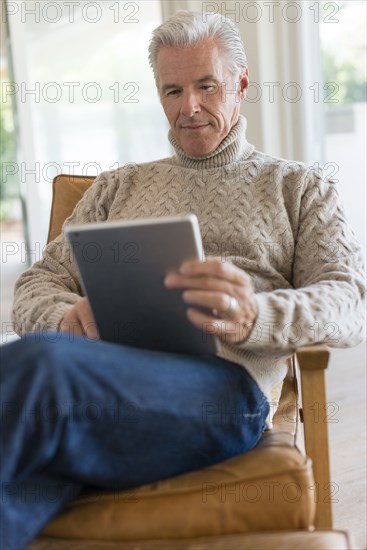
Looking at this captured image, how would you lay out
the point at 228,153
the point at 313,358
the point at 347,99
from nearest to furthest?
the point at 313,358 < the point at 228,153 < the point at 347,99

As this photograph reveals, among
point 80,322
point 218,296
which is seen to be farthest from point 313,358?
point 80,322

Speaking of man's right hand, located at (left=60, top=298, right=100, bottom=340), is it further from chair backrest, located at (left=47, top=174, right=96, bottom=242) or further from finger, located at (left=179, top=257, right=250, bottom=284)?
chair backrest, located at (left=47, top=174, right=96, bottom=242)

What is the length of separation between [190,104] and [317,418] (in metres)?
0.73

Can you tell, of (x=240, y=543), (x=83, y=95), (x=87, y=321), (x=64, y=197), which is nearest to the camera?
(x=240, y=543)

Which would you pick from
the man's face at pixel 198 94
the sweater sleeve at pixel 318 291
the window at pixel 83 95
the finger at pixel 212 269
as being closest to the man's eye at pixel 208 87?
the man's face at pixel 198 94

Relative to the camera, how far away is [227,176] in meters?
1.87

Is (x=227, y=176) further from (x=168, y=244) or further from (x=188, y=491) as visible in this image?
(x=188, y=491)

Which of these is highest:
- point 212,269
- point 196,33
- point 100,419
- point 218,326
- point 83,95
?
point 196,33

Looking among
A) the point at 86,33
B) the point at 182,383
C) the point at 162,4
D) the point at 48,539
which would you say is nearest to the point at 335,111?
the point at 162,4

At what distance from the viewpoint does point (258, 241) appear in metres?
1.76

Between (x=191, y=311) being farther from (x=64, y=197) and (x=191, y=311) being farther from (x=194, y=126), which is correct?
(x=64, y=197)

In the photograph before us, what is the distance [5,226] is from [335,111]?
1.60 meters

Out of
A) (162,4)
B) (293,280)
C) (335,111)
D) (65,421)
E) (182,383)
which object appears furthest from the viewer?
(162,4)

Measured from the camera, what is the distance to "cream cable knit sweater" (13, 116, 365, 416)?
5.02 ft
